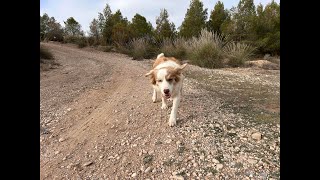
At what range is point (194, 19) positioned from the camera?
17.4 meters

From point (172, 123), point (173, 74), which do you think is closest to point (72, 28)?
point (173, 74)

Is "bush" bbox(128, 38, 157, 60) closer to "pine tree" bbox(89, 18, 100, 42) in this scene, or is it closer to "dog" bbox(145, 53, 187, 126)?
"dog" bbox(145, 53, 187, 126)

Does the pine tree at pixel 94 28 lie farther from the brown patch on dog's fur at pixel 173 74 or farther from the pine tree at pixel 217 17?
the brown patch on dog's fur at pixel 173 74

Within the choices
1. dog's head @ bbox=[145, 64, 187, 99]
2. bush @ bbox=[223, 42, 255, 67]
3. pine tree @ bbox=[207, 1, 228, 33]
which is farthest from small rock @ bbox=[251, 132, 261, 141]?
pine tree @ bbox=[207, 1, 228, 33]

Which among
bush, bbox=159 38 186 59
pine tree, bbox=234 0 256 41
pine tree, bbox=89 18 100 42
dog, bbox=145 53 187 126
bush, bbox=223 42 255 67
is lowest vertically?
dog, bbox=145 53 187 126

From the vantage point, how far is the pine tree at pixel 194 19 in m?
17.2

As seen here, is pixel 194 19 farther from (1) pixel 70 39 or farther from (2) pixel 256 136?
(1) pixel 70 39

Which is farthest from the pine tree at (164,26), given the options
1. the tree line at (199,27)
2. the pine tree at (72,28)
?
the pine tree at (72,28)

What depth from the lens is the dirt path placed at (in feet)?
8.04

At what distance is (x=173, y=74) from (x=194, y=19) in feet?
48.1

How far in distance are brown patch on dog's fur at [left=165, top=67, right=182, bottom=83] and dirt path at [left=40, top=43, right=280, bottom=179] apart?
614mm

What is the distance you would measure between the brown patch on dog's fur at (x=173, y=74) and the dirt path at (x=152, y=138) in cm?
61
